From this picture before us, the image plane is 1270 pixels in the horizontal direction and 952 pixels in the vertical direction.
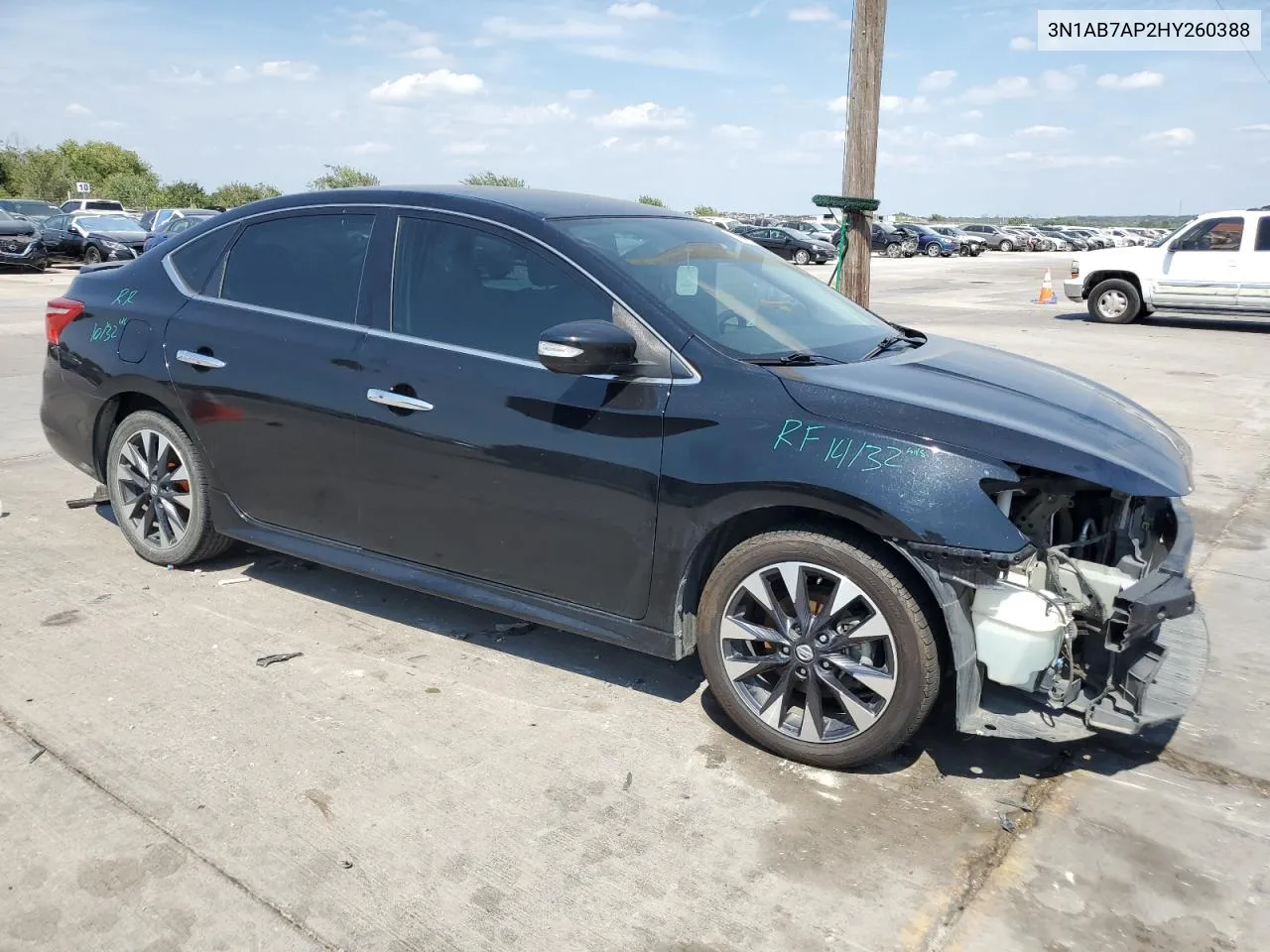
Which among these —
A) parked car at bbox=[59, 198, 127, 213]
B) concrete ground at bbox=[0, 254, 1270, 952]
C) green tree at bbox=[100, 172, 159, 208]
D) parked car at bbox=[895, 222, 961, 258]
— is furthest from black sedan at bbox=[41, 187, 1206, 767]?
green tree at bbox=[100, 172, 159, 208]

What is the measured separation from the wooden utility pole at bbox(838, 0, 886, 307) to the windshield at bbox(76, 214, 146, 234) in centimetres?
2462

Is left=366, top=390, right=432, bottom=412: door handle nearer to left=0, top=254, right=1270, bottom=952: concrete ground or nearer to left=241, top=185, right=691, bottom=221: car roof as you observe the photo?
left=241, top=185, right=691, bottom=221: car roof

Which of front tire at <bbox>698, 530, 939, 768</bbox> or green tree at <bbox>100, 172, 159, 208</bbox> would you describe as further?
green tree at <bbox>100, 172, 159, 208</bbox>

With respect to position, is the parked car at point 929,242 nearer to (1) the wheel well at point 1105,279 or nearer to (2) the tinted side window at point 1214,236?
(1) the wheel well at point 1105,279

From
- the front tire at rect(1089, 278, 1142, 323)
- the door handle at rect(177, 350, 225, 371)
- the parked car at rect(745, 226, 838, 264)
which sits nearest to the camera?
the door handle at rect(177, 350, 225, 371)

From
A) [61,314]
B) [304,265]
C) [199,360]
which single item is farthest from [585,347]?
[61,314]

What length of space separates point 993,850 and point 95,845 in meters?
2.41

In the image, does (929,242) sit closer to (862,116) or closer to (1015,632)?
(862,116)

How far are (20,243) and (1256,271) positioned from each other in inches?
984

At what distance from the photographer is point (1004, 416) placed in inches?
124

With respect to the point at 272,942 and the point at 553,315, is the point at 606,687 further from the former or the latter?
the point at 272,942

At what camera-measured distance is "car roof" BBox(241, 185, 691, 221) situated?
3875 mm

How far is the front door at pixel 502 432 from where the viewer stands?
3387 mm

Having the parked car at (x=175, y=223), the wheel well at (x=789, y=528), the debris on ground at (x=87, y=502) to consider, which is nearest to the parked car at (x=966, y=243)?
the parked car at (x=175, y=223)
